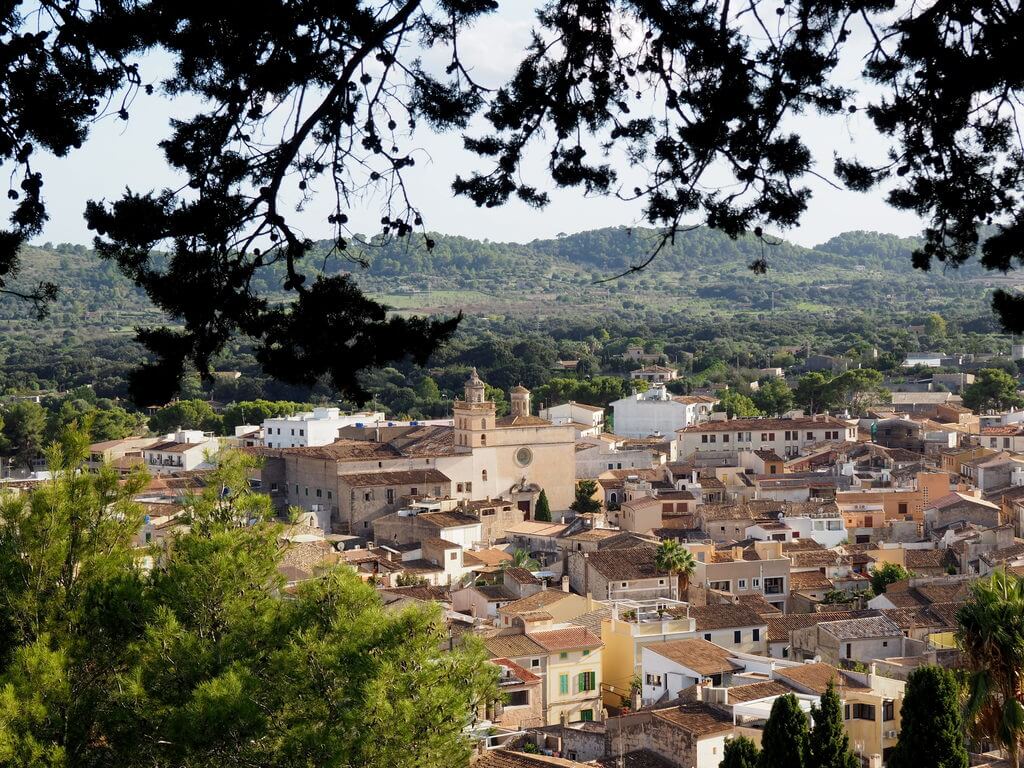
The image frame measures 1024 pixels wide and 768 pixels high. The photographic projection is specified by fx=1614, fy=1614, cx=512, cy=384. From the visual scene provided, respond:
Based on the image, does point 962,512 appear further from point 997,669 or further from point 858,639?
point 997,669

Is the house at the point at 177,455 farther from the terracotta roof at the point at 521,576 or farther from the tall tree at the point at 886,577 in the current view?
the tall tree at the point at 886,577

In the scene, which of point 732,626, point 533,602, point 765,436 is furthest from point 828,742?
point 765,436

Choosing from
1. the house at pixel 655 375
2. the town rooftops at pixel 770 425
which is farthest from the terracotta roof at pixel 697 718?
the house at pixel 655 375

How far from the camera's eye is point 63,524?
10359 mm

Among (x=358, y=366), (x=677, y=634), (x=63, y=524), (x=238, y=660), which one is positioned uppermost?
(x=358, y=366)

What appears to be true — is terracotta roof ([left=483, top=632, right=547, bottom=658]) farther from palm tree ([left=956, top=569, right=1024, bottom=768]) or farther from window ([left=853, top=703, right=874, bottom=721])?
palm tree ([left=956, top=569, right=1024, bottom=768])

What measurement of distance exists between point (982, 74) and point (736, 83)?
89 centimetres

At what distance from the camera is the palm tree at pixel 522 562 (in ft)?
95.3

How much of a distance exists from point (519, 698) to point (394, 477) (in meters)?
19.2

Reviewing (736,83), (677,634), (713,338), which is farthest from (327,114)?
(713,338)

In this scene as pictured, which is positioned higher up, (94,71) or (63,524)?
(94,71)

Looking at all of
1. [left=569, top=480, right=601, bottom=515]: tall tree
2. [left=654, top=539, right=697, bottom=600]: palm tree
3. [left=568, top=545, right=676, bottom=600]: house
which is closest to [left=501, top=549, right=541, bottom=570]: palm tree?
[left=568, top=545, right=676, bottom=600]: house

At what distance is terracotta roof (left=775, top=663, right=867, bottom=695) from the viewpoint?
1709 cm

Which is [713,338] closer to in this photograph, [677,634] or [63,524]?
[677,634]
